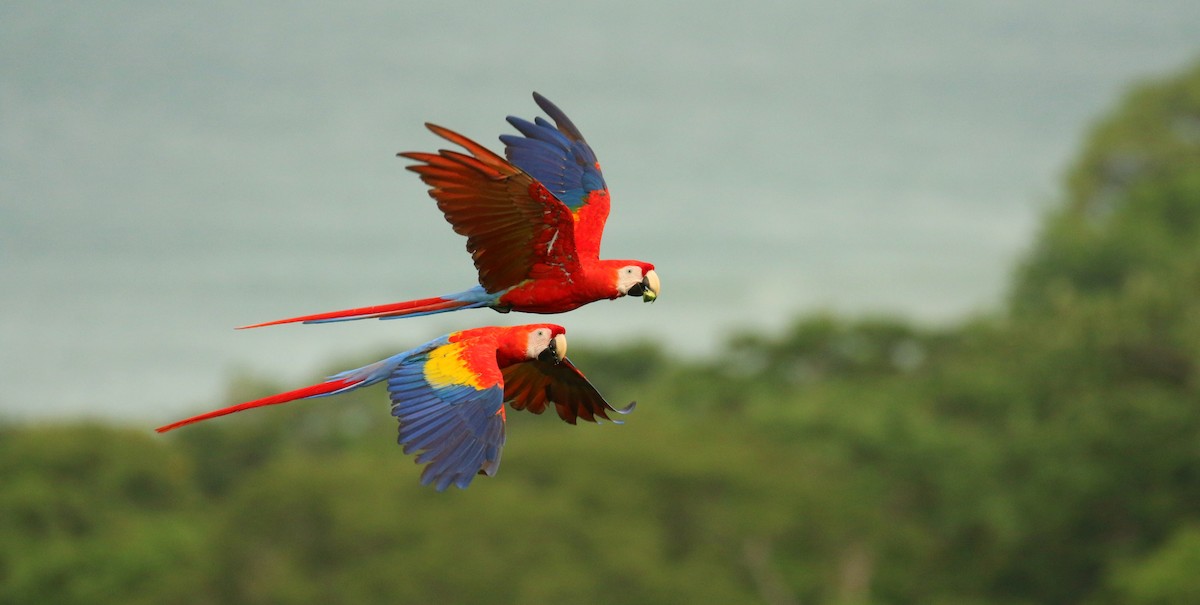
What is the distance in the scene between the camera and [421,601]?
36.6 m

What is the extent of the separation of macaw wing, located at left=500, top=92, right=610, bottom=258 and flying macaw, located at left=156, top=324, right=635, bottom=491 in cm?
92

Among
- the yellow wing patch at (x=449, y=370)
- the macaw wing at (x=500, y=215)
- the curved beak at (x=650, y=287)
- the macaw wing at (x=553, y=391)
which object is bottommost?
the macaw wing at (x=553, y=391)

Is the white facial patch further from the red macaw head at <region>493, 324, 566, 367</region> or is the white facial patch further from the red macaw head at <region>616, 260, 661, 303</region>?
the red macaw head at <region>616, 260, 661, 303</region>

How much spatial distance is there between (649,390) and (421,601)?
56.9 feet

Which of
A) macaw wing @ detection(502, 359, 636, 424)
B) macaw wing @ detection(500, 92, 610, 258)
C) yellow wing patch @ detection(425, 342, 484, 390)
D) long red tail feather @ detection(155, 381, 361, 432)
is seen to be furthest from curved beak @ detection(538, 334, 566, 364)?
macaw wing @ detection(500, 92, 610, 258)

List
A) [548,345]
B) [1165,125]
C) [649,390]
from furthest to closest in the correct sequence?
[1165,125]
[649,390]
[548,345]

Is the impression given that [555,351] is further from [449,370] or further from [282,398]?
[282,398]

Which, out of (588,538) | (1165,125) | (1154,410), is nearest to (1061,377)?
(1154,410)

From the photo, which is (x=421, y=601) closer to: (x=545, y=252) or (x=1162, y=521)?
(x=1162, y=521)

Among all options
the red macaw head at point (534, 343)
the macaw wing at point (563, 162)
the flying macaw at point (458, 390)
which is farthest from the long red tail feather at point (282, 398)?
the macaw wing at point (563, 162)

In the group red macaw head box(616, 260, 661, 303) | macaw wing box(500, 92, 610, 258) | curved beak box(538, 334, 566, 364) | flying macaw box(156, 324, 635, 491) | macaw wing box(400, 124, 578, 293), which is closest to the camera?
flying macaw box(156, 324, 635, 491)

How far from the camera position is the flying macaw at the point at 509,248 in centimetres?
567

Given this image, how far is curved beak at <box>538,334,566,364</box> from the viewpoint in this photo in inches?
231

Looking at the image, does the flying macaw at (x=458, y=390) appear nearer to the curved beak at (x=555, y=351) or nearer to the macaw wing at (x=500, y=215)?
the curved beak at (x=555, y=351)
